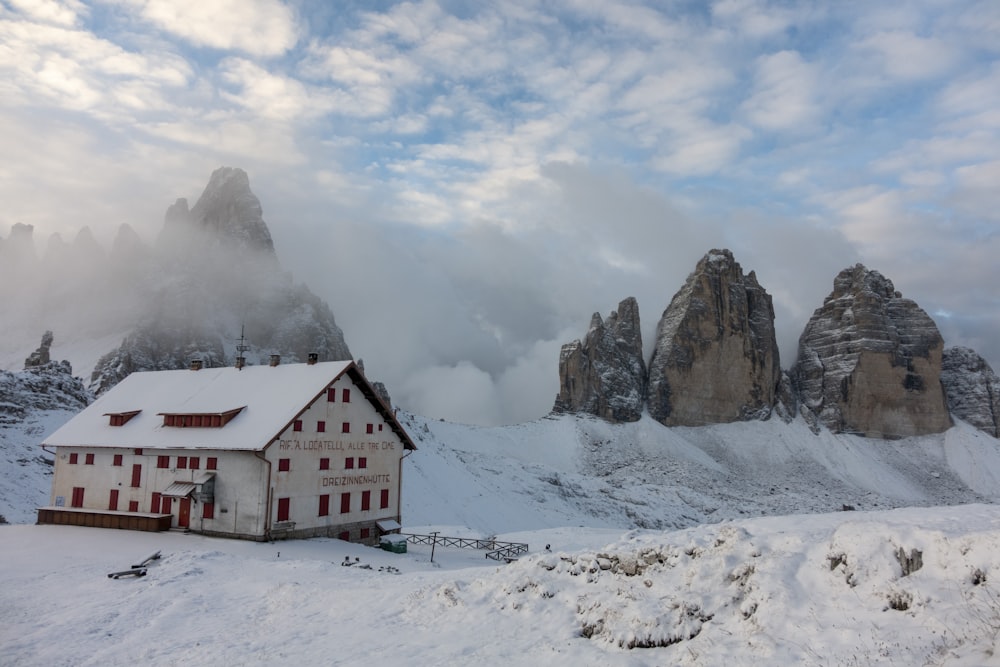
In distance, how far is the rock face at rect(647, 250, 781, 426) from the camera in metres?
142

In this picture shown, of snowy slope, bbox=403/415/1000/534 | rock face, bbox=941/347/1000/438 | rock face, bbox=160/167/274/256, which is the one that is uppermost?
rock face, bbox=160/167/274/256

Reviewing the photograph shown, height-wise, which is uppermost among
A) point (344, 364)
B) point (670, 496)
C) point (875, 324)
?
point (875, 324)

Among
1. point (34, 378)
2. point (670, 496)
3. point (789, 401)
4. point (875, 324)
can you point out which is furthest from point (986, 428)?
point (34, 378)

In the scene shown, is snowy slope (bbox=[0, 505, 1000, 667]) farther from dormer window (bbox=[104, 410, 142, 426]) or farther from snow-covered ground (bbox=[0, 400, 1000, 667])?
dormer window (bbox=[104, 410, 142, 426])

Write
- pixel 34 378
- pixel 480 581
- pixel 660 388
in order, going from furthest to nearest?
pixel 660 388
pixel 34 378
pixel 480 581

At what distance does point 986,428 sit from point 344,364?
162 m

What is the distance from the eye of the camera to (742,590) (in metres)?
12.8

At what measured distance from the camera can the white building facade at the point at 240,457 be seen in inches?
1356

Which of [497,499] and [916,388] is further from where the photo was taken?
[916,388]

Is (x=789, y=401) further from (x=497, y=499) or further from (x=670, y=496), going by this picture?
(x=497, y=499)

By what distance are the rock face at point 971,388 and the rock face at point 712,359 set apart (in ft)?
146

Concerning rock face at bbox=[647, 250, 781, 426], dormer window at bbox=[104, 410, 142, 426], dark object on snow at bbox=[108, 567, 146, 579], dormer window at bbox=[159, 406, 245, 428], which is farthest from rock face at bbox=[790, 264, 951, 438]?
dark object on snow at bbox=[108, 567, 146, 579]

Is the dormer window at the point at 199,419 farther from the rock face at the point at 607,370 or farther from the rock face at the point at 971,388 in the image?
the rock face at the point at 971,388

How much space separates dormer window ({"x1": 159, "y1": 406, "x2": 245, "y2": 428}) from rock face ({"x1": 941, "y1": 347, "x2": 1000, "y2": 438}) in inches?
6550
